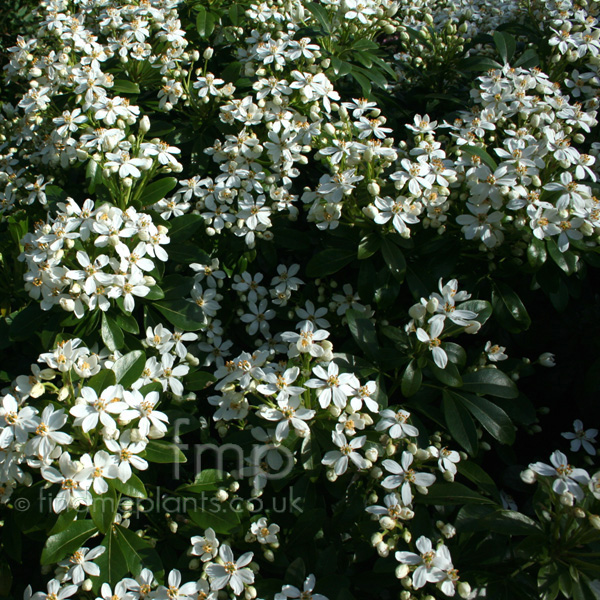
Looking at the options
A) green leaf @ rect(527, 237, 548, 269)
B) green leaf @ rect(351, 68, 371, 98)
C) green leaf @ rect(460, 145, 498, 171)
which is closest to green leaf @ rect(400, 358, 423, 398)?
green leaf @ rect(527, 237, 548, 269)

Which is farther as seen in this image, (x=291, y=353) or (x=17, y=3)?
(x=17, y=3)

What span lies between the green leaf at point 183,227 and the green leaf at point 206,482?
3.57 feet

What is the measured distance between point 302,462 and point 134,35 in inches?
104

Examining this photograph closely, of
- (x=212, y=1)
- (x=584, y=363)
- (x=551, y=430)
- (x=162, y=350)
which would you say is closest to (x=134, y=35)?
(x=212, y=1)

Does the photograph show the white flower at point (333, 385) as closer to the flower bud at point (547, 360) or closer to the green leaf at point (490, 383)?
the green leaf at point (490, 383)

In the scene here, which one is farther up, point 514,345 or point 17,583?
point 514,345

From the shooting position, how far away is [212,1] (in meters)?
3.30

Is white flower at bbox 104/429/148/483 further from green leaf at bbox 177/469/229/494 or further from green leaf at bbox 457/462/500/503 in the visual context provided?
green leaf at bbox 457/462/500/503

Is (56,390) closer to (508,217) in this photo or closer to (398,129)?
(508,217)

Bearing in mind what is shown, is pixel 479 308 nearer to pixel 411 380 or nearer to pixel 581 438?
pixel 411 380

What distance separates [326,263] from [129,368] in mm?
971

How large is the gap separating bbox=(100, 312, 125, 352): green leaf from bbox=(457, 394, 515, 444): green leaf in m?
1.43

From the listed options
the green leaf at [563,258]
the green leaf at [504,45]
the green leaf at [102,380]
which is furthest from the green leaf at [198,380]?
the green leaf at [504,45]

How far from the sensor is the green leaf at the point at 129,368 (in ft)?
6.60
